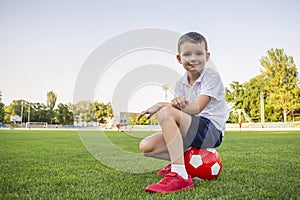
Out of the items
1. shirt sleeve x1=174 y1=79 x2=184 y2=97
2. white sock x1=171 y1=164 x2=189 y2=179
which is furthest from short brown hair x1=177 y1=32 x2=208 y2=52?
white sock x1=171 y1=164 x2=189 y2=179

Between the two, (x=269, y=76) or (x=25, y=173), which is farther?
(x=269, y=76)

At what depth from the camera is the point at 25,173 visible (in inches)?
A: 106

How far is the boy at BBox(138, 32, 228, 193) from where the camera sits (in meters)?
2.07

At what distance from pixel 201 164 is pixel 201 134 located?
0.26 meters

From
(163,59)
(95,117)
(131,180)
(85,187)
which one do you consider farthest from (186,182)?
(95,117)

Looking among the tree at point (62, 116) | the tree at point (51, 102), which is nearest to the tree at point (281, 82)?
the tree at point (62, 116)

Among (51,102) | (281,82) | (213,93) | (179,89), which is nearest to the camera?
(213,93)

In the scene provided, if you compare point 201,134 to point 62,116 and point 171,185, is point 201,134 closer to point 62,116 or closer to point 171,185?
point 171,185

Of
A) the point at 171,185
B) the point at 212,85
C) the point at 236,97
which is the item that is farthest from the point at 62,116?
the point at 171,185

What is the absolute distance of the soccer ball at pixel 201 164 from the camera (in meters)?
2.28

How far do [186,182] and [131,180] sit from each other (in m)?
0.54

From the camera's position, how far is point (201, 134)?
222cm

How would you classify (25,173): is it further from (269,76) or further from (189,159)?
(269,76)

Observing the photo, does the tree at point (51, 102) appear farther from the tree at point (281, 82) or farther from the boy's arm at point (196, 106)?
the boy's arm at point (196, 106)
